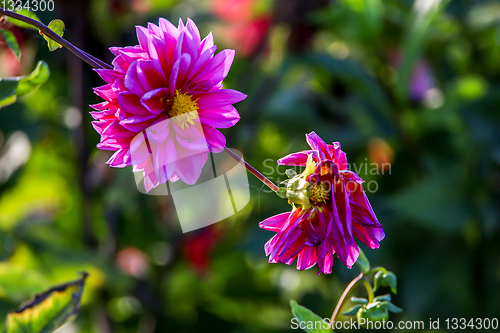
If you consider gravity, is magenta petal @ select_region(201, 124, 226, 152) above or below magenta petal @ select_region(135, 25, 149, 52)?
below

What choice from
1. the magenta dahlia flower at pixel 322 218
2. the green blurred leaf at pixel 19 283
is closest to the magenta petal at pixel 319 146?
the magenta dahlia flower at pixel 322 218

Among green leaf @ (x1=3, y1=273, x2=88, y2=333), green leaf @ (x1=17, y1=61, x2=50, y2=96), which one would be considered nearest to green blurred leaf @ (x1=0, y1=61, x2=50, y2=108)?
green leaf @ (x1=17, y1=61, x2=50, y2=96)

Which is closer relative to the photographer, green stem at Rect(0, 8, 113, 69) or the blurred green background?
green stem at Rect(0, 8, 113, 69)

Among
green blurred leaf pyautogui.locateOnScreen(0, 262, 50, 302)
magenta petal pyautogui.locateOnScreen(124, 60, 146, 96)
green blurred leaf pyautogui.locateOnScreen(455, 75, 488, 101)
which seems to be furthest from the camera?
green blurred leaf pyautogui.locateOnScreen(455, 75, 488, 101)

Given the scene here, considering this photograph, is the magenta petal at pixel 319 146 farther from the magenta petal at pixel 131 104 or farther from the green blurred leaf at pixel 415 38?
the green blurred leaf at pixel 415 38

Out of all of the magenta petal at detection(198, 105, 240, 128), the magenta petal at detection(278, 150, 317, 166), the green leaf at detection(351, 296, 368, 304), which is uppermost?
the magenta petal at detection(198, 105, 240, 128)

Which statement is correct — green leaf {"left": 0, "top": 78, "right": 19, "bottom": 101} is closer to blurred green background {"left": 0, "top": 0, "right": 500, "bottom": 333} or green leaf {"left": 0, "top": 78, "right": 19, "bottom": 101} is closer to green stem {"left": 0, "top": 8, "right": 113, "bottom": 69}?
green stem {"left": 0, "top": 8, "right": 113, "bottom": 69}

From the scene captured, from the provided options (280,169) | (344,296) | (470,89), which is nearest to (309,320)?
(344,296)

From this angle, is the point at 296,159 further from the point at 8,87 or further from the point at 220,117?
the point at 8,87
